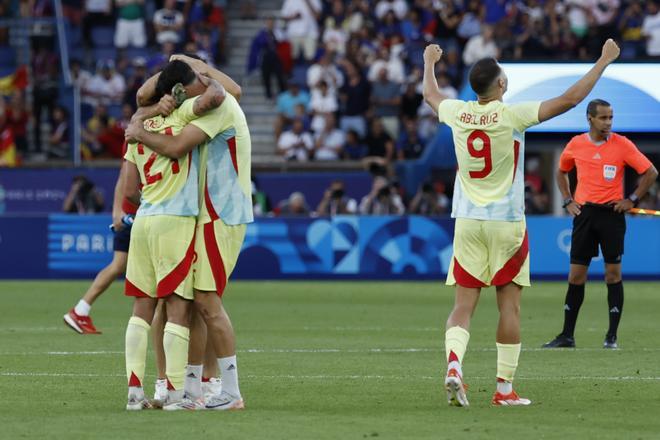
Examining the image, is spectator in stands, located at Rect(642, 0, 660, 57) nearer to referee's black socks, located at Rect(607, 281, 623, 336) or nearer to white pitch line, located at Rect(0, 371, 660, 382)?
referee's black socks, located at Rect(607, 281, 623, 336)

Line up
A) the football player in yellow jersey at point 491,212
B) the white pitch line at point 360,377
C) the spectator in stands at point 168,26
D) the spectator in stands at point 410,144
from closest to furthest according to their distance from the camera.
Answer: the football player in yellow jersey at point 491,212, the white pitch line at point 360,377, the spectator in stands at point 410,144, the spectator in stands at point 168,26

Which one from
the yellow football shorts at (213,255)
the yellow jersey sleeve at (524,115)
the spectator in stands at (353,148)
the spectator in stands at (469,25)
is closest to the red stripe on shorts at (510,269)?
the yellow jersey sleeve at (524,115)

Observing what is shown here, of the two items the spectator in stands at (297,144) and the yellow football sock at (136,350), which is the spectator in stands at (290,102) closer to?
the spectator in stands at (297,144)

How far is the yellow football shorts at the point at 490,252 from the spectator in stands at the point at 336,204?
53.1 ft

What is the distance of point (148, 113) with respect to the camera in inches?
406

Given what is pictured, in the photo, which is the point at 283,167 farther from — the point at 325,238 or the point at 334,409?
the point at 334,409

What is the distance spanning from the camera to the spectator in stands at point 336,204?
88.5 ft

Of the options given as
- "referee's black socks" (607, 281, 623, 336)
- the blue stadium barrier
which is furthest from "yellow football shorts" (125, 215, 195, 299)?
the blue stadium barrier

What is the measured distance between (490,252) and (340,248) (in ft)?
49.8

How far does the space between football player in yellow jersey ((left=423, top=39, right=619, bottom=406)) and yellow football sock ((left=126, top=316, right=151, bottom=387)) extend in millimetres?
2021

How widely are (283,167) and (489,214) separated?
756 inches

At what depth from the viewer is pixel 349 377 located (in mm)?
12305

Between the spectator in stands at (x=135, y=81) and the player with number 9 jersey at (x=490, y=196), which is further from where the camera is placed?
the spectator in stands at (x=135, y=81)

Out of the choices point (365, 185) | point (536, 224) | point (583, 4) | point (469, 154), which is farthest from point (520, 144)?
point (583, 4)
